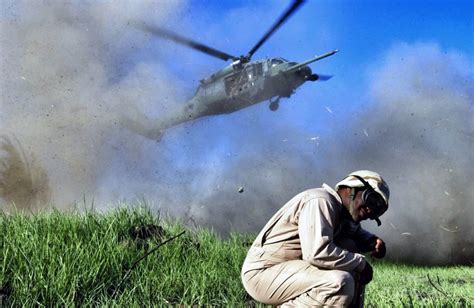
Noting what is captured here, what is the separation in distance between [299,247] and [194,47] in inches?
670

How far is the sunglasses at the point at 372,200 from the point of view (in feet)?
12.3

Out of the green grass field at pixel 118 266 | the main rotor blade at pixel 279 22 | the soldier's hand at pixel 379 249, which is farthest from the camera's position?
the main rotor blade at pixel 279 22

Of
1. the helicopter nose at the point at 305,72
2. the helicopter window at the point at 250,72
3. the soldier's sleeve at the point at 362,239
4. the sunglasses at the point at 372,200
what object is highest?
the helicopter window at the point at 250,72

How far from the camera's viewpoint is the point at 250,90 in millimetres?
20672

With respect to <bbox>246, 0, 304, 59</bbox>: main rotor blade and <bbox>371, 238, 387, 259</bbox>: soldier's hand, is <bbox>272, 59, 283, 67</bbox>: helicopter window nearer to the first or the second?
<bbox>246, 0, 304, 59</bbox>: main rotor blade

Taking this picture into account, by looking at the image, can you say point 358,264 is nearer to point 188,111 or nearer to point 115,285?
point 115,285

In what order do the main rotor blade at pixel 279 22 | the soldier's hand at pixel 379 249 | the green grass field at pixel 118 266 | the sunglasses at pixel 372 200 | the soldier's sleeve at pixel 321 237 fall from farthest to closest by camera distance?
the main rotor blade at pixel 279 22, the green grass field at pixel 118 266, the soldier's hand at pixel 379 249, the sunglasses at pixel 372 200, the soldier's sleeve at pixel 321 237

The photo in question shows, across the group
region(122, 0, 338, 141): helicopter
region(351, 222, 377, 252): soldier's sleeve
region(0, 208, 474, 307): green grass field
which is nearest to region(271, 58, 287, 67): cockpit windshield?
region(122, 0, 338, 141): helicopter

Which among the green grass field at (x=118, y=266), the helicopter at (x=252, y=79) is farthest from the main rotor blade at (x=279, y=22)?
the green grass field at (x=118, y=266)

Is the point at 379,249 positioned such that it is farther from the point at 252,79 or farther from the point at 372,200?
the point at 252,79

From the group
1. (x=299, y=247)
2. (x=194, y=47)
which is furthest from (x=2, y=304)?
(x=194, y=47)

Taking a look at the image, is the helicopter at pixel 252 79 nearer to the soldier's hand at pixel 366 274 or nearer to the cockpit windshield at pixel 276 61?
the cockpit windshield at pixel 276 61

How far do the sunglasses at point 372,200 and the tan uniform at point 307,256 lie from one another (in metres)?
0.16

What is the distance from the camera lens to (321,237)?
3.56m
